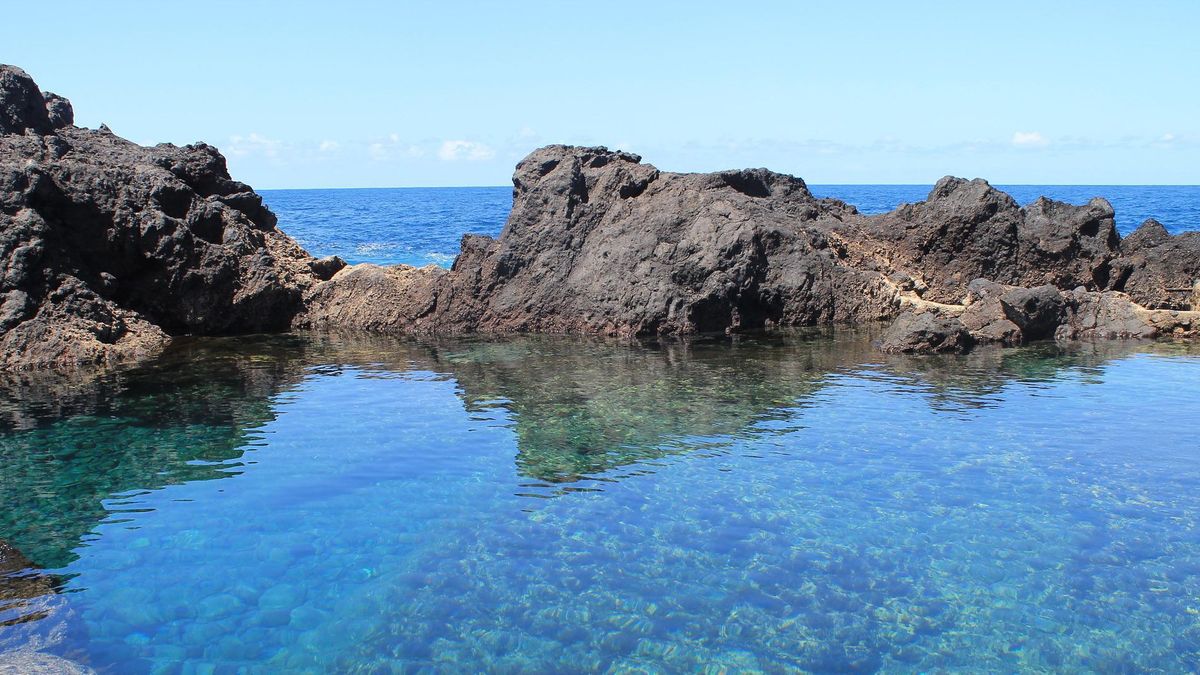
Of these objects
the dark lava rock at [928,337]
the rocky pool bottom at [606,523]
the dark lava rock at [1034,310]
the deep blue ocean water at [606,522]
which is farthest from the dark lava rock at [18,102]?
the dark lava rock at [1034,310]

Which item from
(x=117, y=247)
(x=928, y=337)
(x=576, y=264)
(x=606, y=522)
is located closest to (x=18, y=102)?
(x=117, y=247)

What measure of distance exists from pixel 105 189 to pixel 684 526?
1449 cm

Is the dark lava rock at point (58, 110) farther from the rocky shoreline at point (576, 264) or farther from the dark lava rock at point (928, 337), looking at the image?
the dark lava rock at point (928, 337)

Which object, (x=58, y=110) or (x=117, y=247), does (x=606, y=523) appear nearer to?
(x=117, y=247)

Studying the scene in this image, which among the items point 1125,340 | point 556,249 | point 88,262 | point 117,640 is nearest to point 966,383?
point 1125,340

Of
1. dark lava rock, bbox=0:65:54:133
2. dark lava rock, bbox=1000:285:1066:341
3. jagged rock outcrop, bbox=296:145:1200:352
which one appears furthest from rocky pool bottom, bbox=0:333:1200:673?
dark lava rock, bbox=0:65:54:133

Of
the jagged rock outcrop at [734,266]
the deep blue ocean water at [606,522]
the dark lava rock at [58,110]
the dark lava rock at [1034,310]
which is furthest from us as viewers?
the dark lava rock at [58,110]

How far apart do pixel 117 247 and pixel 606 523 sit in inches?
531

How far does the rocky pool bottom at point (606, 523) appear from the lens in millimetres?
6172

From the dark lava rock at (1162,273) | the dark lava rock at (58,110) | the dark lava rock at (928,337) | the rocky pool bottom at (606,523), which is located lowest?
the rocky pool bottom at (606,523)

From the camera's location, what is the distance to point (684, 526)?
26.5 feet

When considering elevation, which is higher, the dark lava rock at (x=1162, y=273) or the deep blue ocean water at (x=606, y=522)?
the dark lava rock at (x=1162, y=273)

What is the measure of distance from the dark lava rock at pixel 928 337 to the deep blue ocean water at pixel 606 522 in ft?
4.74

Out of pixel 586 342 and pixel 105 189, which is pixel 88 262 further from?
pixel 586 342
